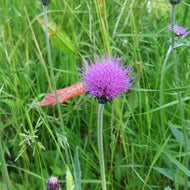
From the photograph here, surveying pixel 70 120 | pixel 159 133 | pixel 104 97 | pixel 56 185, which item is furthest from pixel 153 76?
pixel 56 185

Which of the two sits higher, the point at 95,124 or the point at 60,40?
the point at 60,40

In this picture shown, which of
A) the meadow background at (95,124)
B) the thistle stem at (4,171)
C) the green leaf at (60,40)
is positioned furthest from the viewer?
the green leaf at (60,40)

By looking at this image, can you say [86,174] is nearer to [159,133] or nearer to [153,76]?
[159,133]

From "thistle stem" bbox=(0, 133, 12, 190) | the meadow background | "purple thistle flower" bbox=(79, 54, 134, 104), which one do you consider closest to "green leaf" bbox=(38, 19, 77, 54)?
the meadow background

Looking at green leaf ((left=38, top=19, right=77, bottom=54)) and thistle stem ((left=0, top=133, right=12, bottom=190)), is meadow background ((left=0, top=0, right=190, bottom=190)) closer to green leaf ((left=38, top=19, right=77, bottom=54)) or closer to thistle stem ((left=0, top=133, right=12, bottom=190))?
green leaf ((left=38, top=19, right=77, bottom=54))

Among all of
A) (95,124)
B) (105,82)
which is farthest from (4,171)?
(95,124)

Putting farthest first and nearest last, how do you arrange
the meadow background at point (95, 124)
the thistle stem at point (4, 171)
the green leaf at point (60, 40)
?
the green leaf at point (60, 40) < the meadow background at point (95, 124) < the thistle stem at point (4, 171)

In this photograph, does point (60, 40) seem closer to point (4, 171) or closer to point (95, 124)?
point (95, 124)

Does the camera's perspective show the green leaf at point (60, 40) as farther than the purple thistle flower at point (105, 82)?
Yes

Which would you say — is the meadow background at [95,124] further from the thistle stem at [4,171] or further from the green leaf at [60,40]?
the thistle stem at [4,171]

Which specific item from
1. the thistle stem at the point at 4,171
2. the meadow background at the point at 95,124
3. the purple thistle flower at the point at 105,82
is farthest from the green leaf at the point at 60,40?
the thistle stem at the point at 4,171

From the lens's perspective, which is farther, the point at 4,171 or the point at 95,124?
the point at 95,124

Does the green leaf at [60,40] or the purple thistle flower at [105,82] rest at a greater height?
the green leaf at [60,40]

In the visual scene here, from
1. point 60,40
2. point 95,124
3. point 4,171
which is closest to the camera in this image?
point 4,171
